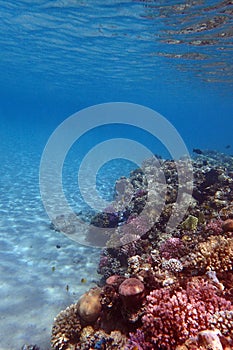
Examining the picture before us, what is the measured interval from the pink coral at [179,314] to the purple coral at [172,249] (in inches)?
73.4

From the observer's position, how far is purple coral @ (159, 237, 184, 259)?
19.9 feet

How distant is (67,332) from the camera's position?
17.2ft

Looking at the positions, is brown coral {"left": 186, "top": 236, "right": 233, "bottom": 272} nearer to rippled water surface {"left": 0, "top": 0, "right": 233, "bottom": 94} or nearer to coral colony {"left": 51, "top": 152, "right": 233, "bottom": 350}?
coral colony {"left": 51, "top": 152, "right": 233, "bottom": 350}

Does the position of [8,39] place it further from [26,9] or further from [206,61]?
[206,61]

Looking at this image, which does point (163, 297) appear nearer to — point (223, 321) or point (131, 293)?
point (131, 293)

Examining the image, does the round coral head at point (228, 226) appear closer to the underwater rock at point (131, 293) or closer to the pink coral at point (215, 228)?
the pink coral at point (215, 228)

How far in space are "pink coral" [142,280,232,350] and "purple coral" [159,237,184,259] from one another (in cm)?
186

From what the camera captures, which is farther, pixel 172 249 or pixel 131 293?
pixel 172 249

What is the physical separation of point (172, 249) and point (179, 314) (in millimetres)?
2579

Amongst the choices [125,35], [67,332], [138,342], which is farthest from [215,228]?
[125,35]

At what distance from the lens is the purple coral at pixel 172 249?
6.07 meters

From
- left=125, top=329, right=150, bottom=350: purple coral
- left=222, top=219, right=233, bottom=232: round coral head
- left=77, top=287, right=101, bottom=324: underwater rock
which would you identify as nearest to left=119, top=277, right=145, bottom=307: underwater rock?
left=125, top=329, right=150, bottom=350: purple coral

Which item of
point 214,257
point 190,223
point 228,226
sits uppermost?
point 228,226

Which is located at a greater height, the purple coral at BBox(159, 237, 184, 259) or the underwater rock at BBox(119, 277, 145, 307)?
the purple coral at BBox(159, 237, 184, 259)
